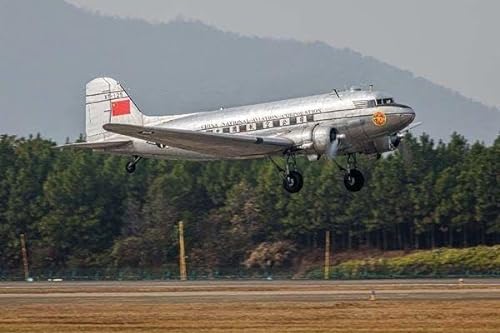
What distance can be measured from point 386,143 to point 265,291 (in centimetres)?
1173

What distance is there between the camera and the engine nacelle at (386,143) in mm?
52719

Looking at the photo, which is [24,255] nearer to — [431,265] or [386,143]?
[431,265]

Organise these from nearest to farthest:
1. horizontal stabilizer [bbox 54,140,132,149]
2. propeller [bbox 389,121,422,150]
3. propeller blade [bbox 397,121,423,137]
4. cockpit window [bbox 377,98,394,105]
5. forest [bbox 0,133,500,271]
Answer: cockpit window [bbox 377,98,394,105], propeller blade [bbox 397,121,423,137], propeller [bbox 389,121,422,150], horizontal stabilizer [bbox 54,140,132,149], forest [bbox 0,133,500,271]

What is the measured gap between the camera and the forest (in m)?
99.1

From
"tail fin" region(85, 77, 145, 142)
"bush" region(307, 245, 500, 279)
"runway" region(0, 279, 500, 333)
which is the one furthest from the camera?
"bush" region(307, 245, 500, 279)

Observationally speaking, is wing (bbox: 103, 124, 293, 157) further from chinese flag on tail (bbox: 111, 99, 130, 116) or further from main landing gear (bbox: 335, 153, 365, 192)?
chinese flag on tail (bbox: 111, 99, 130, 116)

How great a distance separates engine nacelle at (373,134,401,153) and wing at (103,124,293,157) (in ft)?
12.7

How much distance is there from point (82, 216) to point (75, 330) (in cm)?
6278

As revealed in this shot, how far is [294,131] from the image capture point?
52.1 metres

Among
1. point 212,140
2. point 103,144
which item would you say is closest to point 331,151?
point 212,140

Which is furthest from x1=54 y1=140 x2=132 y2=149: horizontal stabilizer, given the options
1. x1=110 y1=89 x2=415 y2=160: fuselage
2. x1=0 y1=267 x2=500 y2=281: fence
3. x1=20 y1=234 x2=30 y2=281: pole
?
x1=20 y1=234 x2=30 y2=281: pole

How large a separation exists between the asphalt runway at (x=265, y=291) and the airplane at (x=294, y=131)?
558 centimetres

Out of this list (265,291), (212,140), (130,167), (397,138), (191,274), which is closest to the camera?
(212,140)

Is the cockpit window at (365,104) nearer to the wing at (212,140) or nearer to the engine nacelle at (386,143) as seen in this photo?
the engine nacelle at (386,143)
